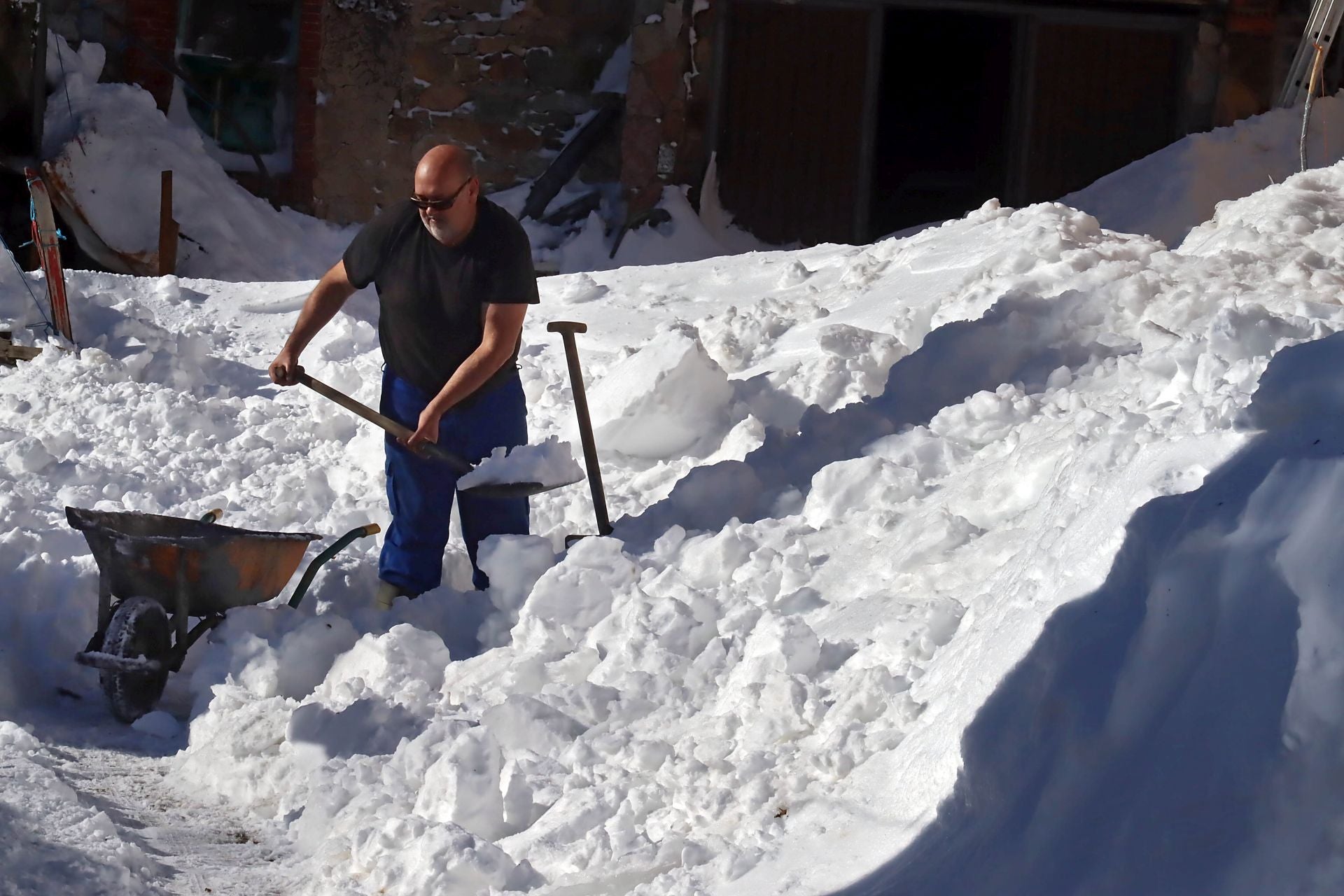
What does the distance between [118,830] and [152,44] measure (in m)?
8.11

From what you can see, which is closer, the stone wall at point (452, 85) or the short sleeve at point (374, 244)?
the short sleeve at point (374, 244)

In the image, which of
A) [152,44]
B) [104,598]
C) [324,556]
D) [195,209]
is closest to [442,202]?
[324,556]

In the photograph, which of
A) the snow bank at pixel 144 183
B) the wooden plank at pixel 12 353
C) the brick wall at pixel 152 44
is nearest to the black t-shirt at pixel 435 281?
the wooden plank at pixel 12 353

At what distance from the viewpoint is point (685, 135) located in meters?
9.94

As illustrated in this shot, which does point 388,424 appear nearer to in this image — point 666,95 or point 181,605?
point 181,605

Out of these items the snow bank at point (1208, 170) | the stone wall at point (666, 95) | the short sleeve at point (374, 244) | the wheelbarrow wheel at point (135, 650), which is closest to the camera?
the wheelbarrow wheel at point (135, 650)

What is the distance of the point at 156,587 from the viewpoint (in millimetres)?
3814

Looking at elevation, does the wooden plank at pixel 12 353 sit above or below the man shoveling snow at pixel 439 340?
below

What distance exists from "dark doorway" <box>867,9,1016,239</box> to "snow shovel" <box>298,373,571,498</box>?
8654 millimetres

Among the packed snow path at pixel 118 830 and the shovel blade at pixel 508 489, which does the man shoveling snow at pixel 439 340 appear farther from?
the packed snow path at pixel 118 830

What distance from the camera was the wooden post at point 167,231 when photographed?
9250 mm

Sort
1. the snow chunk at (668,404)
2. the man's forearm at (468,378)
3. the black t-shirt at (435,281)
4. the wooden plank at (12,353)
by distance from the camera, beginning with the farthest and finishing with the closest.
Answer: the wooden plank at (12,353) < the snow chunk at (668,404) < the black t-shirt at (435,281) < the man's forearm at (468,378)

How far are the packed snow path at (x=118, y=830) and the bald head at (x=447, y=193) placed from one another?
1603 millimetres

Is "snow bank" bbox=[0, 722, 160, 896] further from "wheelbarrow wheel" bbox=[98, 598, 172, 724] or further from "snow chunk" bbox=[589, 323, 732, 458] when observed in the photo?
"snow chunk" bbox=[589, 323, 732, 458]
